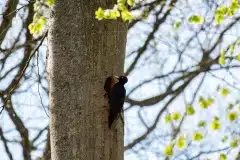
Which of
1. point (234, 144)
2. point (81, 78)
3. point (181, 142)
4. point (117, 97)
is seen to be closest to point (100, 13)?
point (81, 78)

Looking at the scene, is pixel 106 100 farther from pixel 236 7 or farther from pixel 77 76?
pixel 236 7

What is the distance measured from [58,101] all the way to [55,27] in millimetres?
340

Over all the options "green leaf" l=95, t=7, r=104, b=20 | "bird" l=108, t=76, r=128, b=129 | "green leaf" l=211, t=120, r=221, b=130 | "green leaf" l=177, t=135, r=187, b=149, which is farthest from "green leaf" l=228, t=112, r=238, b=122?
"green leaf" l=95, t=7, r=104, b=20

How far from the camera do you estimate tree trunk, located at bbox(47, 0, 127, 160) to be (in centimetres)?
224

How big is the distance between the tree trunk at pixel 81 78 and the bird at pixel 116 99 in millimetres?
26

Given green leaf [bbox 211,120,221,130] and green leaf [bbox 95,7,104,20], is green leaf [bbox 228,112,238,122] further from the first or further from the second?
green leaf [bbox 95,7,104,20]

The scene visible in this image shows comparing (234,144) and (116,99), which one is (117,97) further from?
(234,144)

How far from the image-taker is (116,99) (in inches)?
95.3

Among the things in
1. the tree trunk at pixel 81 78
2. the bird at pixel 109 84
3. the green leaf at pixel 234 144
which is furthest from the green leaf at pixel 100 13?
the green leaf at pixel 234 144

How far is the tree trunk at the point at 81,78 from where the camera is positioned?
224 cm

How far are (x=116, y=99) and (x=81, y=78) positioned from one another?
20cm

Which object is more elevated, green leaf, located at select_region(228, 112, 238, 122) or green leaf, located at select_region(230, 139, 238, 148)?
green leaf, located at select_region(228, 112, 238, 122)

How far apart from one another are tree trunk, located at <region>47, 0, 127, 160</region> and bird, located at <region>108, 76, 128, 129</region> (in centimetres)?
3

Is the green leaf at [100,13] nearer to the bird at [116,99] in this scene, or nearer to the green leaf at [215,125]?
the bird at [116,99]
